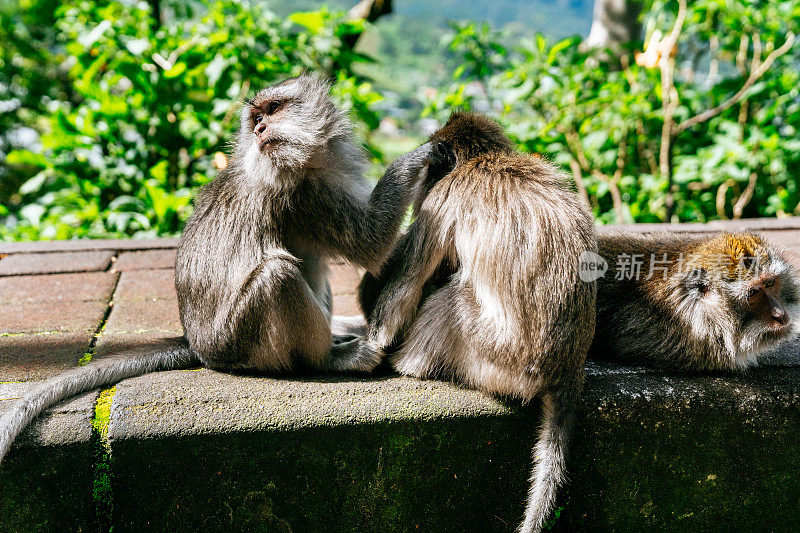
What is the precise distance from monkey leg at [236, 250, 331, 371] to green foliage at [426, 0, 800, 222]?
3.74m

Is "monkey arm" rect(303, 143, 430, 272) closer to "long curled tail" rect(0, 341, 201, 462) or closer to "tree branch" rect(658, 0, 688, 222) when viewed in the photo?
"long curled tail" rect(0, 341, 201, 462)

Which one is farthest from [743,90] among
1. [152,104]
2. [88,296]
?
[88,296]

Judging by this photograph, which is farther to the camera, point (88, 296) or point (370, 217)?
point (88, 296)

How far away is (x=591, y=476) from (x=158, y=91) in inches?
202

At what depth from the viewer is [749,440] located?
109 inches

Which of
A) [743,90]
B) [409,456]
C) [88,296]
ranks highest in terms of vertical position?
[743,90]

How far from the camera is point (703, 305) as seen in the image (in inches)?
117

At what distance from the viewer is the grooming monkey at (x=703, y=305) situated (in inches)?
115

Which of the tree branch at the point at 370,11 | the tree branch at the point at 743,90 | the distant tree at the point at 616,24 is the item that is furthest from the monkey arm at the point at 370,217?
the distant tree at the point at 616,24

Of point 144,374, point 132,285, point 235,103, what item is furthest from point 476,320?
point 235,103

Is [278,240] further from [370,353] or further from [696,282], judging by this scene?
[696,282]

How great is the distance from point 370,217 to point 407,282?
1.12 feet

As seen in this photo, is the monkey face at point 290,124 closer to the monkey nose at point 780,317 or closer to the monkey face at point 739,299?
the monkey face at point 739,299

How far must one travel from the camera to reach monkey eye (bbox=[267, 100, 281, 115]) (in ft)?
10.0
